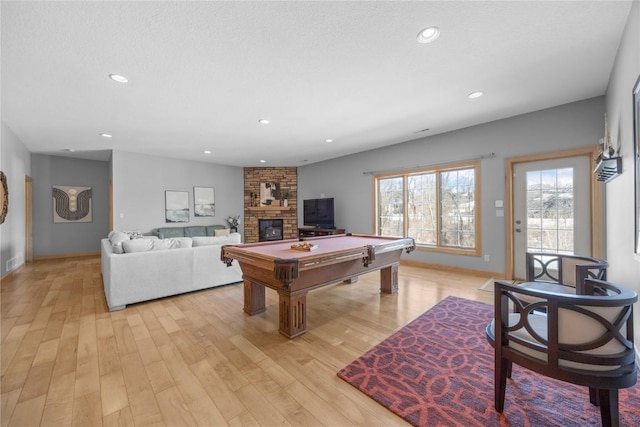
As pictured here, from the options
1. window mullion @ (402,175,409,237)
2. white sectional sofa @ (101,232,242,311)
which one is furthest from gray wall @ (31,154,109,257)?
window mullion @ (402,175,409,237)

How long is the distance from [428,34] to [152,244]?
3.77 metres

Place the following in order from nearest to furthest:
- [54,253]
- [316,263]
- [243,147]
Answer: [316,263] < [243,147] < [54,253]

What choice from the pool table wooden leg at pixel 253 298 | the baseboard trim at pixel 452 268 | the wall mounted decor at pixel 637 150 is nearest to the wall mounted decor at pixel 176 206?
the pool table wooden leg at pixel 253 298

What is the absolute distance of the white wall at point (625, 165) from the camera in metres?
1.86

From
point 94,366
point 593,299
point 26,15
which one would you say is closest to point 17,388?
point 94,366

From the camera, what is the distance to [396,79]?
9.05 ft

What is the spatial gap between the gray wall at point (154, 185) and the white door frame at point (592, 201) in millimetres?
6925

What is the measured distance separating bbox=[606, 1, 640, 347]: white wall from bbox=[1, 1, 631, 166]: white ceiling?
0.18 meters

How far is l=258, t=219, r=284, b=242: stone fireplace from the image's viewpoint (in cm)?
828

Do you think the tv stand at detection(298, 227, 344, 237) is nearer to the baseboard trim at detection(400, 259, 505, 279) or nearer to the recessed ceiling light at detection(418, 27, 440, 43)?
the baseboard trim at detection(400, 259, 505, 279)

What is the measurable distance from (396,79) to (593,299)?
245 cm

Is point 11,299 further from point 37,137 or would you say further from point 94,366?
point 37,137

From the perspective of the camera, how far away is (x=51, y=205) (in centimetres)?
659

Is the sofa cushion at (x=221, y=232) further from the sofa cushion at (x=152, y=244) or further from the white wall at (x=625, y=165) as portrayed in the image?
the white wall at (x=625, y=165)
